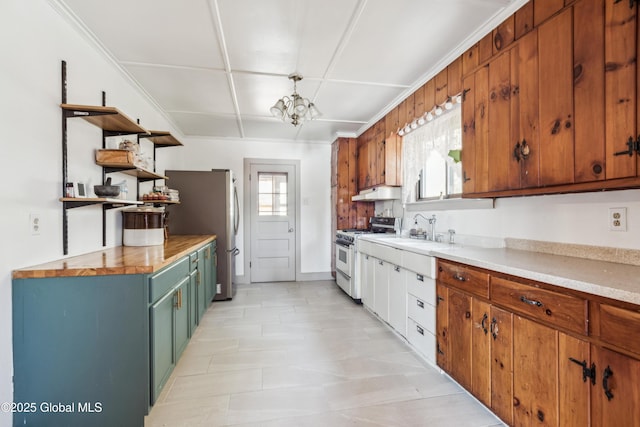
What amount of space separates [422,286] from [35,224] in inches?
100

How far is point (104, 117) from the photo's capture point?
2033 millimetres

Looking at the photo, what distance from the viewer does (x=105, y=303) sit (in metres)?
1.58

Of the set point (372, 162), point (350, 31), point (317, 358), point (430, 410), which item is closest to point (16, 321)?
point (317, 358)

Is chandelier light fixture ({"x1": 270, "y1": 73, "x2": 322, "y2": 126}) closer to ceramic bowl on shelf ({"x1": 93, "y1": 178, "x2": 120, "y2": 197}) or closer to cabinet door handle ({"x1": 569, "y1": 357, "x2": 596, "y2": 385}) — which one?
ceramic bowl on shelf ({"x1": 93, "y1": 178, "x2": 120, "y2": 197})

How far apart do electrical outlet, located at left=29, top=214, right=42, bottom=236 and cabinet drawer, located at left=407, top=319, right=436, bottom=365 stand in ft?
8.62

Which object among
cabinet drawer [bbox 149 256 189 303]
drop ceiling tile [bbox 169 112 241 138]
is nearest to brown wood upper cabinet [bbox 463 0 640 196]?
cabinet drawer [bbox 149 256 189 303]

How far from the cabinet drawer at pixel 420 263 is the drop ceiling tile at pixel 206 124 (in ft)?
9.48

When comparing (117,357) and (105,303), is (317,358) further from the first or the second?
(105,303)

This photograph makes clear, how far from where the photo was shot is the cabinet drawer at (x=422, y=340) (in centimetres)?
223

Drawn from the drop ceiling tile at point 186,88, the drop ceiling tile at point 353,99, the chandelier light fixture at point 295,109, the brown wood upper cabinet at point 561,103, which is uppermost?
the drop ceiling tile at point 353,99

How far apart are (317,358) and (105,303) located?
1.60 meters

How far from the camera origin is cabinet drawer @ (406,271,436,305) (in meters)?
2.23

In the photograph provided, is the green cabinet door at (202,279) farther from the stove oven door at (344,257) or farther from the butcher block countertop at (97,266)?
the stove oven door at (344,257)

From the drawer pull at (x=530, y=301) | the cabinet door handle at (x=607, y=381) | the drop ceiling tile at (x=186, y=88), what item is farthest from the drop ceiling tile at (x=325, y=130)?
the cabinet door handle at (x=607, y=381)
